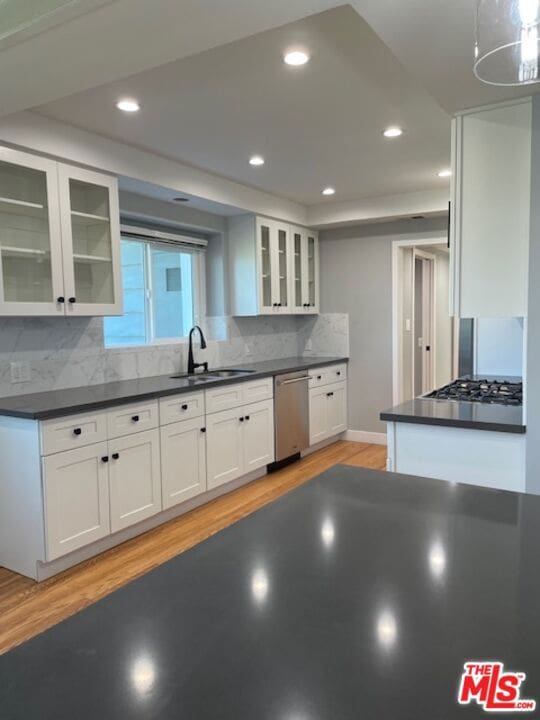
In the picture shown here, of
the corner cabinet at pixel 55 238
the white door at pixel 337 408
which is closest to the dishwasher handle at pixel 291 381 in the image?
the white door at pixel 337 408

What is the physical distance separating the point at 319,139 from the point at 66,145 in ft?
4.97

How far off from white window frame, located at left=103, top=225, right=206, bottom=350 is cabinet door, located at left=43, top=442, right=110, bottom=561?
1086 millimetres

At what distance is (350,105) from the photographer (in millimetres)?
2771

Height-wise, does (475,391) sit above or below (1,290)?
below

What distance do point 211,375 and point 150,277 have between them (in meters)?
0.94

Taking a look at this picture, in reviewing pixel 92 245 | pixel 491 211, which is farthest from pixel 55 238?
pixel 491 211

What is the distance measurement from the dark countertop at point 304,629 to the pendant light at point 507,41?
1.05 m

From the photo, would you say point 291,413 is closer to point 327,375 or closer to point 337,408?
A: point 327,375

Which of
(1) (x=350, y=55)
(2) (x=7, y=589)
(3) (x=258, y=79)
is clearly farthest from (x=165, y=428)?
(1) (x=350, y=55)

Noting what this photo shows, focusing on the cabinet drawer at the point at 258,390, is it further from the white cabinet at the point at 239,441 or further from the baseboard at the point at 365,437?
the baseboard at the point at 365,437

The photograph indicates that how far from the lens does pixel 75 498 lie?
279cm

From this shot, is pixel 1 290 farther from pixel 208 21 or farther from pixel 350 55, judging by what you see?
pixel 350 55

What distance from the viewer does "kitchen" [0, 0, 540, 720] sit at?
2.51ft

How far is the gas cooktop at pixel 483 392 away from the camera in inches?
103
